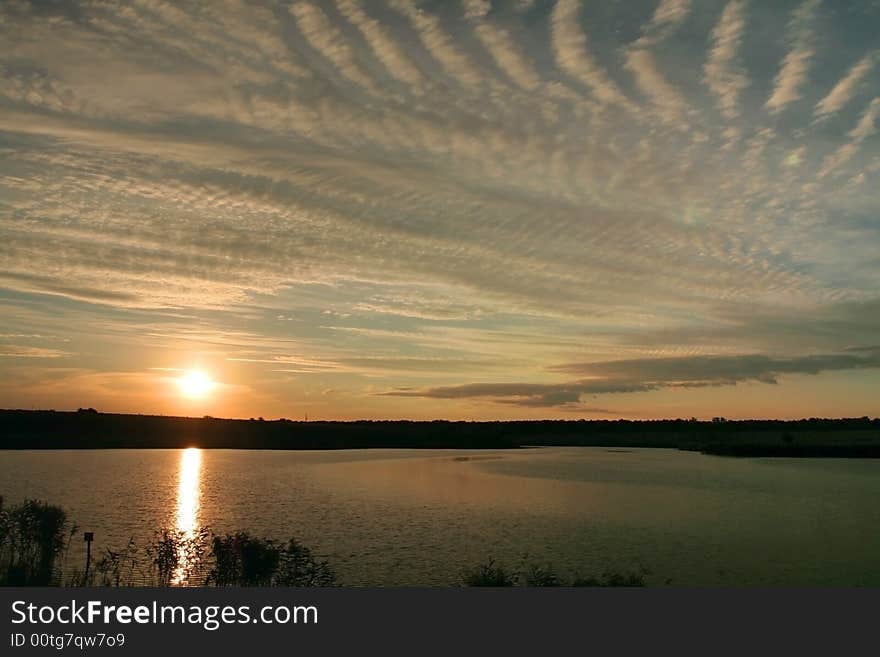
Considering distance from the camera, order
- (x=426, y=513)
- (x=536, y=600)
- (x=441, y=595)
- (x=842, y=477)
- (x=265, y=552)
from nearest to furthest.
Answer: (x=536, y=600) → (x=441, y=595) → (x=265, y=552) → (x=426, y=513) → (x=842, y=477)

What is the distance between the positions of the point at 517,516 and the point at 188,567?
27467 millimetres

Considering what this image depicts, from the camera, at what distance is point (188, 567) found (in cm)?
3372

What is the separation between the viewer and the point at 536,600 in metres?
23.8

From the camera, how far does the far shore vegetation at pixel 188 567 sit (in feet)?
98.3

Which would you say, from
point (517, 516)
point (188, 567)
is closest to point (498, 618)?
point (188, 567)

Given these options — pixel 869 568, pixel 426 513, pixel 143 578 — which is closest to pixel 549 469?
pixel 426 513

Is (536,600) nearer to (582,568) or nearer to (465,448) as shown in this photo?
(582,568)

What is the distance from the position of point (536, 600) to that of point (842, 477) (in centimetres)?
8293

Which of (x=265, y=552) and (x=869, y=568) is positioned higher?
(x=265, y=552)

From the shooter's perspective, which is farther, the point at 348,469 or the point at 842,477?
the point at 348,469

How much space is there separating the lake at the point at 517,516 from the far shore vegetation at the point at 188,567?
6.12 ft

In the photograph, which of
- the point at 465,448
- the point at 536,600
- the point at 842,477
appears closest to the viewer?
the point at 536,600

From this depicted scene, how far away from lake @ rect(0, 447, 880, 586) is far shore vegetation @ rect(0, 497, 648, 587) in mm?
1867

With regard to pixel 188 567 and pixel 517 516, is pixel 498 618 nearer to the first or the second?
pixel 188 567
